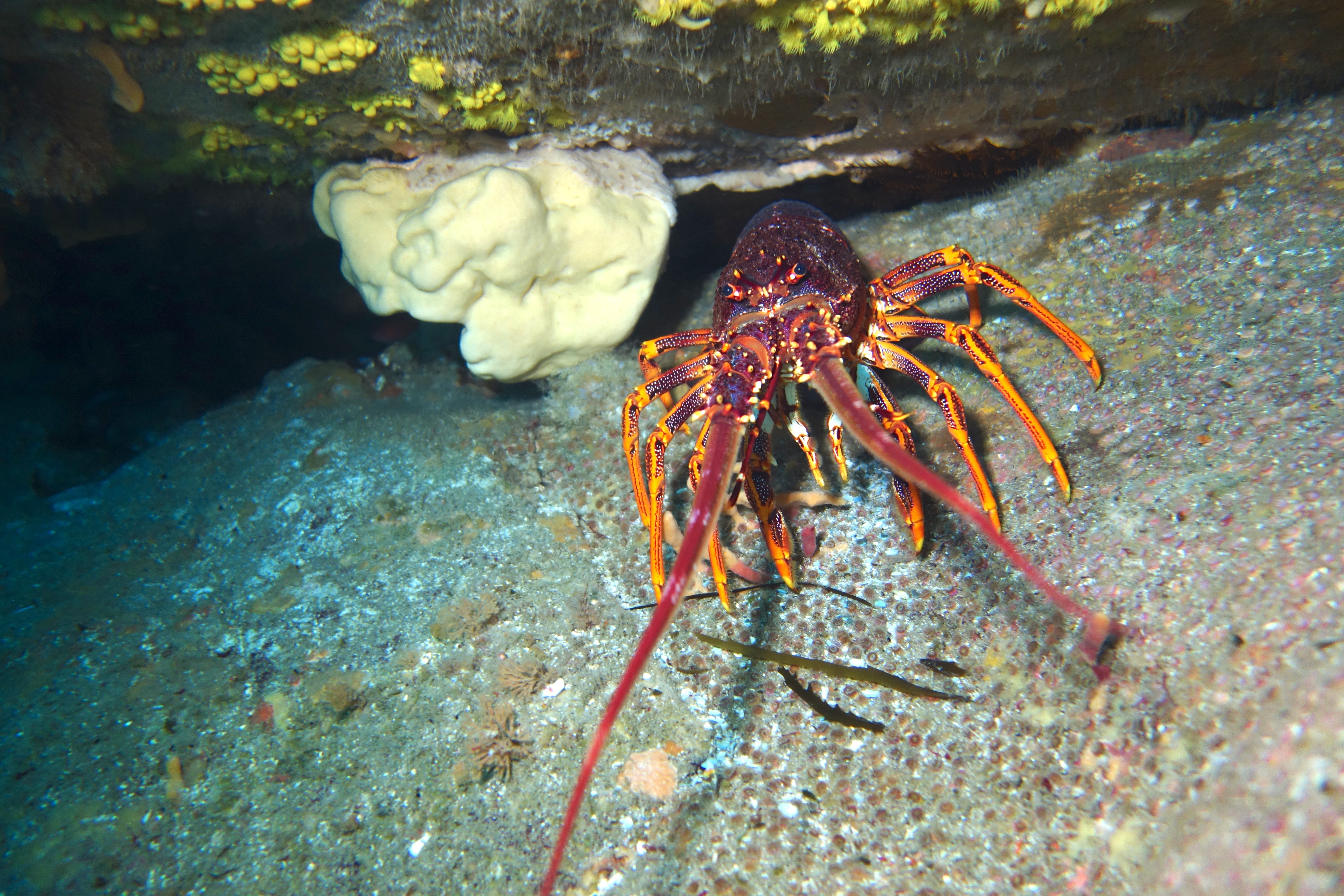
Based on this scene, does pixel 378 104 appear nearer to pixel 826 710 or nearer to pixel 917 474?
pixel 917 474

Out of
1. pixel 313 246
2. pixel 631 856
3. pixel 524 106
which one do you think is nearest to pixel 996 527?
pixel 631 856

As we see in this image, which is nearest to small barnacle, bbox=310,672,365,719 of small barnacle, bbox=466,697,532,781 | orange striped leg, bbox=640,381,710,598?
small barnacle, bbox=466,697,532,781

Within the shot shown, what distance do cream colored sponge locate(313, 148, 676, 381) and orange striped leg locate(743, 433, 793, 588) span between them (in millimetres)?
1488

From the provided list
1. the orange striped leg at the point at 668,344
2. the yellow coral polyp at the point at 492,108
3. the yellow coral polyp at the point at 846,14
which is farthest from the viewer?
the orange striped leg at the point at 668,344

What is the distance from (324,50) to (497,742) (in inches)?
130

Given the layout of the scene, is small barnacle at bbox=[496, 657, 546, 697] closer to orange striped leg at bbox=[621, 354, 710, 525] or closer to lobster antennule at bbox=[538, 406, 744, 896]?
lobster antennule at bbox=[538, 406, 744, 896]

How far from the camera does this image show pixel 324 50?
2689mm

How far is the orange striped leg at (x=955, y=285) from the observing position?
9.69ft

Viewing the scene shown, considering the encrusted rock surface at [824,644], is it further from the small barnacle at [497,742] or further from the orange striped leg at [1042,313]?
the orange striped leg at [1042,313]

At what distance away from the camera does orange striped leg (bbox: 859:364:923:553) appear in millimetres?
2666

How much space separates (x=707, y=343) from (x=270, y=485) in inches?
118

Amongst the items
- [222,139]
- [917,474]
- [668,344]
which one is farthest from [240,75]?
[917,474]

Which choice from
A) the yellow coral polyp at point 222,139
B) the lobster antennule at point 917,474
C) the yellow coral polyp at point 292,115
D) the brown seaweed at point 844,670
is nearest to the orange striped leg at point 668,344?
the lobster antennule at point 917,474

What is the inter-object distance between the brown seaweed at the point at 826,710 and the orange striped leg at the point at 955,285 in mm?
2063
